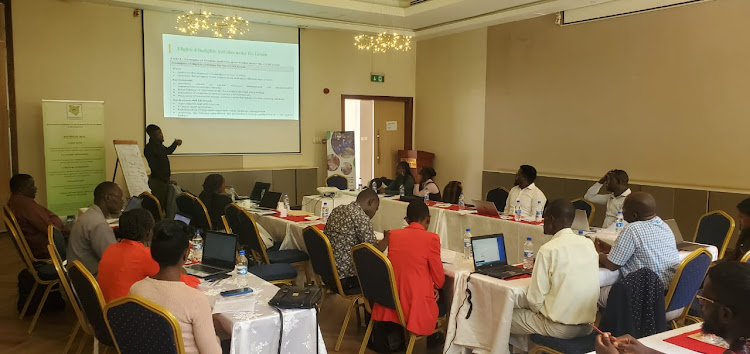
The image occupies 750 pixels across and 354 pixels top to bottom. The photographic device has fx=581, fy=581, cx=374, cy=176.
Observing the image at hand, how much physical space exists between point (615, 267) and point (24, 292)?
193 inches

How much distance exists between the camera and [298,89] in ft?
34.8

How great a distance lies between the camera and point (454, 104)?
36.7 feet

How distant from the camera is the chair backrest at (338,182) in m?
9.48

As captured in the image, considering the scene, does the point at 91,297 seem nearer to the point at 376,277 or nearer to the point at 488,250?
the point at 376,277

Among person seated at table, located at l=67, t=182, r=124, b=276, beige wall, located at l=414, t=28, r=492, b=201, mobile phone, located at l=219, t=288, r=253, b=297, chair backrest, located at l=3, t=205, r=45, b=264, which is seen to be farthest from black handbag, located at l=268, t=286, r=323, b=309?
beige wall, located at l=414, t=28, r=492, b=201

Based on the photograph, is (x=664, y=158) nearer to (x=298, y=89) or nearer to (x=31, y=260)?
(x=298, y=89)

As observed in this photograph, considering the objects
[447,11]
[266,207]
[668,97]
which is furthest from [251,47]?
[668,97]

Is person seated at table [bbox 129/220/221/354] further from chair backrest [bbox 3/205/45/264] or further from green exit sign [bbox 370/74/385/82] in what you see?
green exit sign [bbox 370/74/385/82]

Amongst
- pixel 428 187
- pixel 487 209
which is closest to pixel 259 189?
pixel 428 187

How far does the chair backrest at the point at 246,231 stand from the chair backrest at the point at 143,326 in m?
2.54

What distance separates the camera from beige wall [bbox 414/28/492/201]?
35.1 feet

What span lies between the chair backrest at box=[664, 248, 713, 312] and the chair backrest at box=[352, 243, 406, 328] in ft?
5.42

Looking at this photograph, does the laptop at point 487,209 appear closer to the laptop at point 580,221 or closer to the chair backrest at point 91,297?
the laptop at point 580,221

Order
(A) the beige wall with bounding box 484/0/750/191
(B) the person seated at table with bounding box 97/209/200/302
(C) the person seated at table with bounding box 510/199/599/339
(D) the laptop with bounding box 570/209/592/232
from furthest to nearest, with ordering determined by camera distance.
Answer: (A) the beige wall with bounding box 484/0/750/191 → (D) the laptop with bounding box 570/209/592/232 → (C) the person seated at table with bounding box 510/199/599/339 → (B) the person seated at table with bounding box 97/209/200/302
